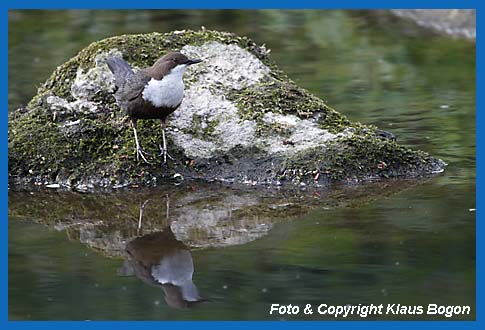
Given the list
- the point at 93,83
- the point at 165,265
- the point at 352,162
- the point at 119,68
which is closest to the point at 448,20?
the point at 352,162

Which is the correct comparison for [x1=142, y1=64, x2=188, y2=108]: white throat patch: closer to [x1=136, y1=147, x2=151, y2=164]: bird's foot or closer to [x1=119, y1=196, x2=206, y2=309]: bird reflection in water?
[x1=136, y1=147, x2=151, y2=164]: bird's foot

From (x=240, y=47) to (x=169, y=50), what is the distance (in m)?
0.59

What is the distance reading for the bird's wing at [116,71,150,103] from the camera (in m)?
7.57

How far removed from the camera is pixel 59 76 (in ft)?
28.1

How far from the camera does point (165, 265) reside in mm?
6039

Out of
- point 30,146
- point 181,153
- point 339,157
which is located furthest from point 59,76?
point 339,157

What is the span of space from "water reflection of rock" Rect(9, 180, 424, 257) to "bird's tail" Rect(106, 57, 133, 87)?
863 millimetres

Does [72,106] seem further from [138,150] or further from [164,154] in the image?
[164,154]

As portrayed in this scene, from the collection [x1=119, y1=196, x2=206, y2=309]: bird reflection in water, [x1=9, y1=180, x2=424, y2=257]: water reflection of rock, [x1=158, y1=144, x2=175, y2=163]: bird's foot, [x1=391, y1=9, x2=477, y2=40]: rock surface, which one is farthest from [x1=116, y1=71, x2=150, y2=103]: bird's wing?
[x1=391, y1=9, x2=477, y2=40]: rock surface

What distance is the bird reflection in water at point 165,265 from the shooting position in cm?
552

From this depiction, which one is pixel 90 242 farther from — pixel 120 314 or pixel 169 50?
pixel 169 50

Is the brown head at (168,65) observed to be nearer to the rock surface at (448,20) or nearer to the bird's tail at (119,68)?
the bird's tail at (119,68)

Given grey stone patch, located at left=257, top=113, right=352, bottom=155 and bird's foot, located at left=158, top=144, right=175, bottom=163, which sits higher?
grey stone patch, located at left=257, top=113, right=352, bottom=155

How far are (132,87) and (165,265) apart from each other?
6.52 feet
